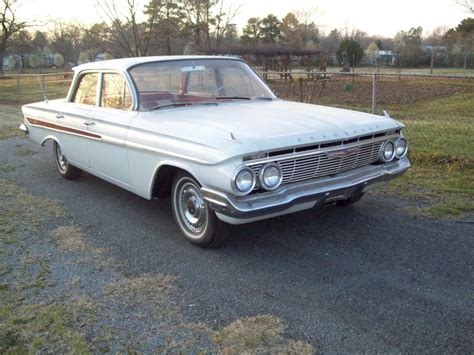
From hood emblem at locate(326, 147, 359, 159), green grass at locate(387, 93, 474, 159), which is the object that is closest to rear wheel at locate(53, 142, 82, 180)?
hood emblem at locate(326, 147, 359, 159)

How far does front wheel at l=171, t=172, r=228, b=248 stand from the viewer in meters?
4.05

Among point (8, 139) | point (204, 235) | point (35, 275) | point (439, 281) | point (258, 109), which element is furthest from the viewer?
point (8, 139)

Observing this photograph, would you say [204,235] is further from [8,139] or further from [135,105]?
[8,139]

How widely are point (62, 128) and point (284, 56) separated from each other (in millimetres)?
29969

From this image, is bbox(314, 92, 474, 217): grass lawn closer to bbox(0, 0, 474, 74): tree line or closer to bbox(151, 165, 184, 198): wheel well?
bbox(151, 165, 184, 198): wheel well

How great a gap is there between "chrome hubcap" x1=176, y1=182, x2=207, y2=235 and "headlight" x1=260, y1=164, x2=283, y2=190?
662 millimetres

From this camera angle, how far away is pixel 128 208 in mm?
5410

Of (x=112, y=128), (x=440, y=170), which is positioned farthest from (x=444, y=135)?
→ (x=112, y=128)

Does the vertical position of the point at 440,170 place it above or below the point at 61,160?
below

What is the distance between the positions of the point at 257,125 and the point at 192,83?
143 cm

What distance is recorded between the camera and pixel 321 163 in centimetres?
396

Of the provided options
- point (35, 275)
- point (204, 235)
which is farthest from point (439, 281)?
point (35, 275)

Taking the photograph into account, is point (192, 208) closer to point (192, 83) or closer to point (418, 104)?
point (192, 83)

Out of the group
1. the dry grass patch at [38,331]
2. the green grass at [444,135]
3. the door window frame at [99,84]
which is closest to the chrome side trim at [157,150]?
the door window frame at [99,84]
